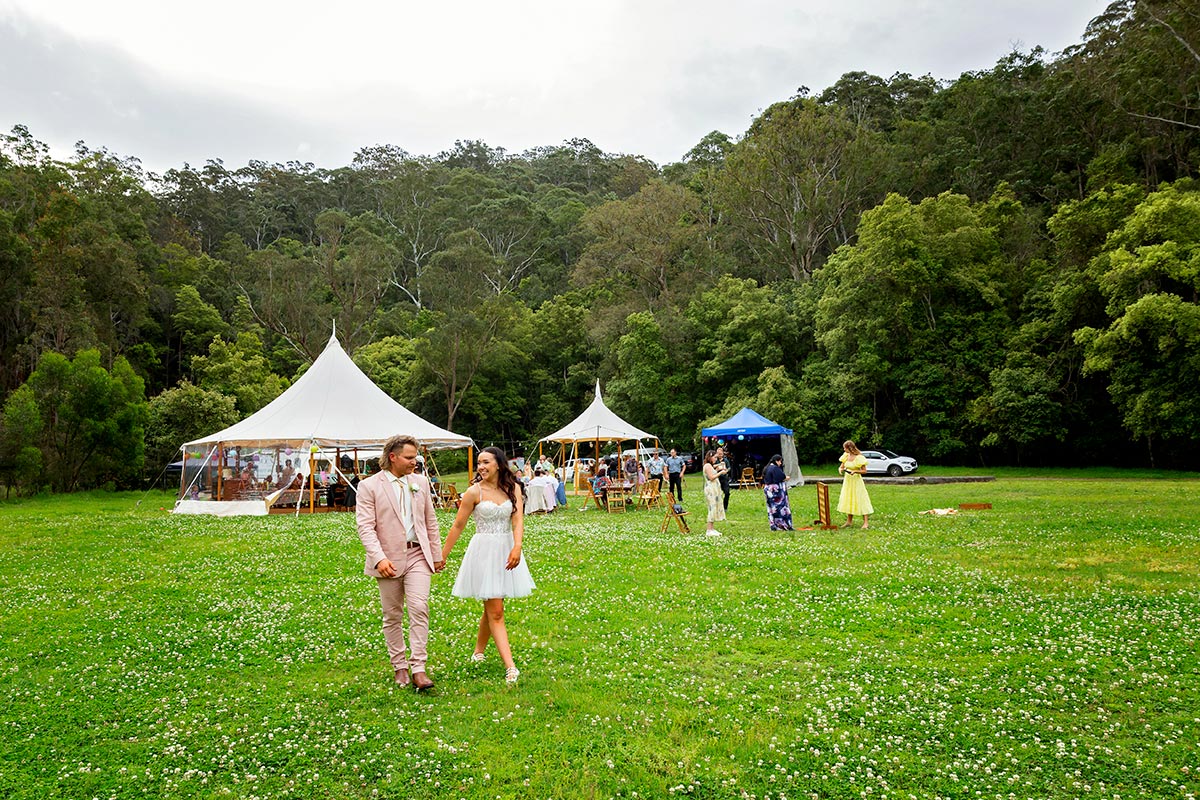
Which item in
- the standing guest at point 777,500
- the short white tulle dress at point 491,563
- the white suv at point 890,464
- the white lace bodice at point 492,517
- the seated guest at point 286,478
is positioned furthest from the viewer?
the white suv at point 890,464

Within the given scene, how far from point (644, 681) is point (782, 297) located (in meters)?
39.0

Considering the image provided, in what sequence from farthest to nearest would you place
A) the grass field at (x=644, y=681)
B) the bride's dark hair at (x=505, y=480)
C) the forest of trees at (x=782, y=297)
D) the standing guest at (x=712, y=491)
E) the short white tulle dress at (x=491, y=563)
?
the forest of trees at (x=782, y=297)
the standing guest at (x=712, y=491)
the bride's dark hair at (x=505, y=480)
the short white tulle dress at (x=491, y=563)
the grass field at (x=644, y=681)

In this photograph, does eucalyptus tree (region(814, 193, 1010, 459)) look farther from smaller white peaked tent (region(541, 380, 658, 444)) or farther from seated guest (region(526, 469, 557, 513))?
seated guest (region(526, 469, 557, 513))

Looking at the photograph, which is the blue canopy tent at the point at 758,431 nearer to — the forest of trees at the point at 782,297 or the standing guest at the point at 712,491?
the forest of trees at the point at 782,297

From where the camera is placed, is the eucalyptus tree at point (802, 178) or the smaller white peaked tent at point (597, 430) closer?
the smaller white peaked tent at point (597, 430)

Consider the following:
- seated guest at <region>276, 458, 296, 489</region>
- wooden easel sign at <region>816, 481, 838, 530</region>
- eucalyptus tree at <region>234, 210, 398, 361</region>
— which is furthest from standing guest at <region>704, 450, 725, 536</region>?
eucalyptus tree at <region>234, 210, 398, 361</region>

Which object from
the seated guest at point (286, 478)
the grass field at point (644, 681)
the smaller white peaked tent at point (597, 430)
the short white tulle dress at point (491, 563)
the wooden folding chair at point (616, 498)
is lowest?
the grass field at point (644, 681)

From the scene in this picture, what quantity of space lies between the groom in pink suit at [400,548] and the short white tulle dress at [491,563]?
30cm

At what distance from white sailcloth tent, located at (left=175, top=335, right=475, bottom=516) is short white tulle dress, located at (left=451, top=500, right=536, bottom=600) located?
49.9ft

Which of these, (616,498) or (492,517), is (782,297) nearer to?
(616,498)

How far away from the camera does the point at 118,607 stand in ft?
27.2

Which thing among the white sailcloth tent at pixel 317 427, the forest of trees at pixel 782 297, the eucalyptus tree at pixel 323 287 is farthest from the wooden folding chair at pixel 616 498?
the eucalyptus tree at pixel 323 287

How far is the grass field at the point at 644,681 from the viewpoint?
13.0 feet

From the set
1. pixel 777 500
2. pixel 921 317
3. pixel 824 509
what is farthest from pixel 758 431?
pixel 921 317
